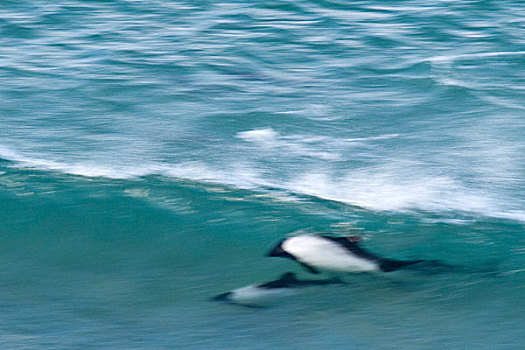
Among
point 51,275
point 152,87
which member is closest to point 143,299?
point 51,275

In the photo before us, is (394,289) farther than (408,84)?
No

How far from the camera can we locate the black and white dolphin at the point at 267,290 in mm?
4340

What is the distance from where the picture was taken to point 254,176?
5.91 m

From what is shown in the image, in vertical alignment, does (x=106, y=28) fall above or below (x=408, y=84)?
above

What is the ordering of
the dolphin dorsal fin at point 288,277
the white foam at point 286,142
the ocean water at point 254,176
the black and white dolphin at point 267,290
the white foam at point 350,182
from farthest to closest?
the white foam at point 286,142
the white foam at point 350,182
the dolphin dorsal fin at point 288,277
the black and white dolphin at point 267,290
the ocean water at point 254,176

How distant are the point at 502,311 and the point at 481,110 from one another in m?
3.44

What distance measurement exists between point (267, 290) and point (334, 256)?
49 centimetres

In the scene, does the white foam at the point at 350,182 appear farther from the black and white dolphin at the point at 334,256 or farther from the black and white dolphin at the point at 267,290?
the black and white dolphin at the point at 267,290

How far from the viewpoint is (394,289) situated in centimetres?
444

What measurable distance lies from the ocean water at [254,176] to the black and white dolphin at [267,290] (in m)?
0.08

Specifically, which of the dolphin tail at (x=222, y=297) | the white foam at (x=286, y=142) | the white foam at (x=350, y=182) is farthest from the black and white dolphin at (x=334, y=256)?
the white foam at (x=286, y=142)

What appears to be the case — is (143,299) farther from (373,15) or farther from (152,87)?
(373,15)

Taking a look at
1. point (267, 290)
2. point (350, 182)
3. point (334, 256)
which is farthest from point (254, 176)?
point (267, 290)

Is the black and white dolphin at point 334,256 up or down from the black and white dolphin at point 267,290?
up
